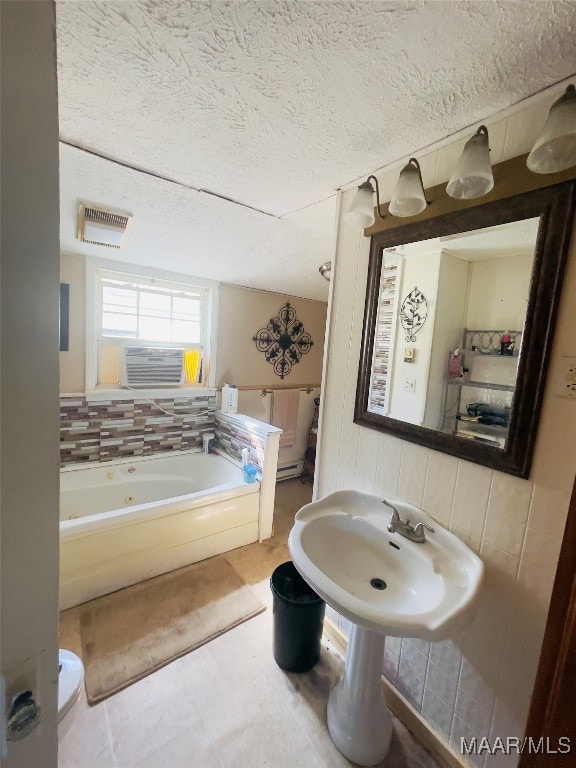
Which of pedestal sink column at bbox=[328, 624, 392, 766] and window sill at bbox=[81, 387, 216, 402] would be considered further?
window sill at bbox=[81, 387, 216, 402]

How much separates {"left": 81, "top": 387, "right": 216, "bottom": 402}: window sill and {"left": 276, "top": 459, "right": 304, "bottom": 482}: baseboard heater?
1197 millimetres

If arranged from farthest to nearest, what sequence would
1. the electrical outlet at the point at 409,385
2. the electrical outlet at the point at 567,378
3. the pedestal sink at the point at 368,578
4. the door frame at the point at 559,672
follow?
the electrical outlet at the point at 409,385, the pedestal sink at the point at 368,578, the electrical outlet at the point at 567,378, the door frame at the point at 559,672

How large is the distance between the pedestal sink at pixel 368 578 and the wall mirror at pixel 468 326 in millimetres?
356

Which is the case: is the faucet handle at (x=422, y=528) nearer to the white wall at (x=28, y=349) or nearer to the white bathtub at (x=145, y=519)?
the white wall at (x=28, y=349)

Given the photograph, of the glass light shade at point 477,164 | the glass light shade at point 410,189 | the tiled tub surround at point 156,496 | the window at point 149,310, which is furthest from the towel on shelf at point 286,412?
the glass light shade at point 477,164

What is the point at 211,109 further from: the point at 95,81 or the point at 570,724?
the point at 570,724

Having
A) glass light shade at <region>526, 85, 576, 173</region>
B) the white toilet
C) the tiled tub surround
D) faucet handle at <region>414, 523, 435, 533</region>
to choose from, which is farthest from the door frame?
the tiled tub surround

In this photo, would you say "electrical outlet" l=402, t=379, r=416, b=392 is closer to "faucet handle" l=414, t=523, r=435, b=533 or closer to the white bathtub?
"faucet handle" l=414, t=523, r=435, b=533

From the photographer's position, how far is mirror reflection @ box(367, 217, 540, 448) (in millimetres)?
975

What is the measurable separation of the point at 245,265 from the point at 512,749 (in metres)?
2.86

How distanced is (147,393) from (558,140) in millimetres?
2775

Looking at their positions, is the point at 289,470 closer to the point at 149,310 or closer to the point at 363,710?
the point at 149,310

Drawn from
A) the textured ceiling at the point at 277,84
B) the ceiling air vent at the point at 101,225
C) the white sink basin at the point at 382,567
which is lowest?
the white sink basin at the point at 382,567

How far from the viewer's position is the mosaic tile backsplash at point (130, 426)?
240cm
